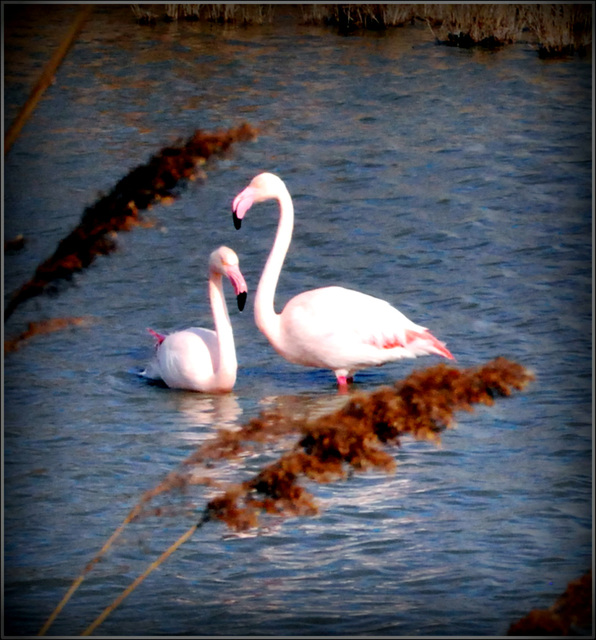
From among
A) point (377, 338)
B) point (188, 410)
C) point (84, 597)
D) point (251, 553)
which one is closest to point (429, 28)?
point (377, 338)

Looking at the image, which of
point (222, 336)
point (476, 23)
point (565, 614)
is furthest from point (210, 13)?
point (565, 614)

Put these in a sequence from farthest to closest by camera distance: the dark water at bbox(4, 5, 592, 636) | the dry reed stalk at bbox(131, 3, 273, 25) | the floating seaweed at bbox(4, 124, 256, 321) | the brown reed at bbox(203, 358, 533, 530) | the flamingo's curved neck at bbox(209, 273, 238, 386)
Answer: the flamingo's curved neck at bbox(209, 273, 238, 386)
the dry reed stalk at bbox(131, 3, 273, 25)
the dark water at bbox(4, 5, 592, 636)
the brown reed at bbox(203, 358, 533, 530)
the floating seaweed at bbox(4, 124, 256, 321)

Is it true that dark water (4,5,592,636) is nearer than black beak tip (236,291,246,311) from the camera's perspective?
Yes

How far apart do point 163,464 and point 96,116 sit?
813 millimetres

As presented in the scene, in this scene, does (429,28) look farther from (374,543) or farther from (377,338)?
(374,543)

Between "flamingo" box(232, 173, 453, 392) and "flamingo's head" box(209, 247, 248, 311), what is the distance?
75 mm

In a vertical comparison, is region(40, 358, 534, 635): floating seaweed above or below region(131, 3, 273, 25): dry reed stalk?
below

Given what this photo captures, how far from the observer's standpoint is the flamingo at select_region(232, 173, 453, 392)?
2.37 meters

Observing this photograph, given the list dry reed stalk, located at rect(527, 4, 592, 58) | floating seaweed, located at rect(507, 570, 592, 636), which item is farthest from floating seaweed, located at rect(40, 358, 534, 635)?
dry reed stalk, located at rect(527, 4, 592, 58)

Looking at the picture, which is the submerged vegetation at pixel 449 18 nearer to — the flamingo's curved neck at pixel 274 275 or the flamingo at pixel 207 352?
the flamingo's curved neck at pixel 274 275

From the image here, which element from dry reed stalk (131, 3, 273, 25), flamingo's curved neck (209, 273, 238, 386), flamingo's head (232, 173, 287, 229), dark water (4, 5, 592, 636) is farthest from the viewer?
flamingo's curved neck (209, 273, 238, 386)

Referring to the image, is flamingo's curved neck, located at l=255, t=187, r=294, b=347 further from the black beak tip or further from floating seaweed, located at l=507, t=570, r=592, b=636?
floating seaweed, located at l=507, t=570, r=592, b=636

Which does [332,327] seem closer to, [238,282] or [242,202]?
[238,282]

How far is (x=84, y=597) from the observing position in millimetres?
1928
